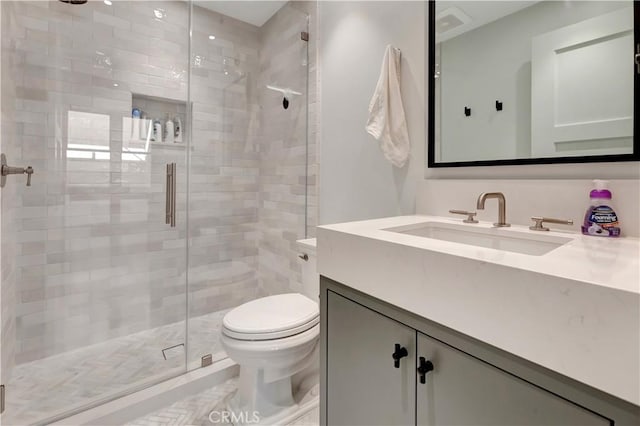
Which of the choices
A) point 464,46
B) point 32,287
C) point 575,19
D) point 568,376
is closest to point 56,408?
point 32,287

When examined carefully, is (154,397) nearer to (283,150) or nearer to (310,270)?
(310,270)

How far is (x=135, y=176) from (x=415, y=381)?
6.76 ft

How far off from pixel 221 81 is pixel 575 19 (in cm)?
206

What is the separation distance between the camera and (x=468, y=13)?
1.25 meters

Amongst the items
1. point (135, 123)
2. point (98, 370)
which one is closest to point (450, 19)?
point (135, 123)

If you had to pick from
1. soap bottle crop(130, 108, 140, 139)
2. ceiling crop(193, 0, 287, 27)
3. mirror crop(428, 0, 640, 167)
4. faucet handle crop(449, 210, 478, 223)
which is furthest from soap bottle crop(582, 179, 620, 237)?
soap bottle crop(130, 108, 140, 139)

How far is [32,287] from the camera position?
175cm

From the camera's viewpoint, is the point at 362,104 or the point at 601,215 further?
the point at 362,104

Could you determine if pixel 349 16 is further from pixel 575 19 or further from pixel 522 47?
pixel 575 19

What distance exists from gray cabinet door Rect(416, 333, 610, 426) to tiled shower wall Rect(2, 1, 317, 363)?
1403 mm

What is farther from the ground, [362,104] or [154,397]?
[362,104]

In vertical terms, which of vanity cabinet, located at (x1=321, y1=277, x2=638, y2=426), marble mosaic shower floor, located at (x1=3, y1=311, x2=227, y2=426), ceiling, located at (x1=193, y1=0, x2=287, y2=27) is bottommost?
marble mosaic shower floor, located at (x1=3, y1=311, x2=227, y2=426)

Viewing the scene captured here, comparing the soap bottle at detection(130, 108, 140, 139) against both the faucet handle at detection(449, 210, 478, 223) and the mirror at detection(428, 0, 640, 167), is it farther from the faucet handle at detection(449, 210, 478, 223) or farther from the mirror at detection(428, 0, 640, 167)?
the faucet handle at detection(449, 210, 478, 223)

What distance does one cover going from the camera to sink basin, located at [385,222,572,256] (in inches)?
36.0
